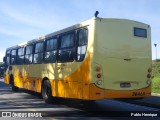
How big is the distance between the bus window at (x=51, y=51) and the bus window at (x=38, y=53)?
0.69 meters

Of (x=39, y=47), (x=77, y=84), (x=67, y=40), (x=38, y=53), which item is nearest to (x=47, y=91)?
(x=38, y=53)

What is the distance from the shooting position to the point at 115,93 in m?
11.7

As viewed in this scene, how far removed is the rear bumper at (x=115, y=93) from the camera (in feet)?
37.3

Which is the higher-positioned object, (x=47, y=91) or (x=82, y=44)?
(x=82, y=44)

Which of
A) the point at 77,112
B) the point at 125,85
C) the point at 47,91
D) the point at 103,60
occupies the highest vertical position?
the point at 103,60

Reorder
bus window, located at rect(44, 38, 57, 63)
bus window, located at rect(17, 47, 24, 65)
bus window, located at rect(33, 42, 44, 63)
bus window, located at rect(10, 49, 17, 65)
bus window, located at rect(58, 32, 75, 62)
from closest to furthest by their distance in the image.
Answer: bus window, located at rect(58, 32, 75, 62) < bus window, located at rect(44, 38, 57, 63) < bus window, located at rect(33, 42, 44, 63) < bus window, located at rect(17, 47, 24, 65) < bus window, located at rect(10, 49, 17, 65)

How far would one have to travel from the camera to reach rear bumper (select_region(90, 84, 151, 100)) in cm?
1137

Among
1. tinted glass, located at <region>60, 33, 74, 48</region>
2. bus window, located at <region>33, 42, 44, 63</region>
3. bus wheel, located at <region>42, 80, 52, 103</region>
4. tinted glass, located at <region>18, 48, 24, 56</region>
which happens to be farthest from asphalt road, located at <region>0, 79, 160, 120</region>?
tinted glass, located at <region>18, 48, 24, 56</region>

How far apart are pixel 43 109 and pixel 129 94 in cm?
347

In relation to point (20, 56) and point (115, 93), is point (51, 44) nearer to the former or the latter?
point (115, 93)

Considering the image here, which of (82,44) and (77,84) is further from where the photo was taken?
(77,84)

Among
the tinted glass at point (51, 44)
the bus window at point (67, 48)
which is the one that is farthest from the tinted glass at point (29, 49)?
the bus window at point (67, 48)

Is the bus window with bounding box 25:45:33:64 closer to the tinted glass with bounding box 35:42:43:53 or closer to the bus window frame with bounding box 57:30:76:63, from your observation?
the tinted glass with bounding box 35:42:43:53

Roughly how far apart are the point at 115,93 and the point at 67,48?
2869 mm
